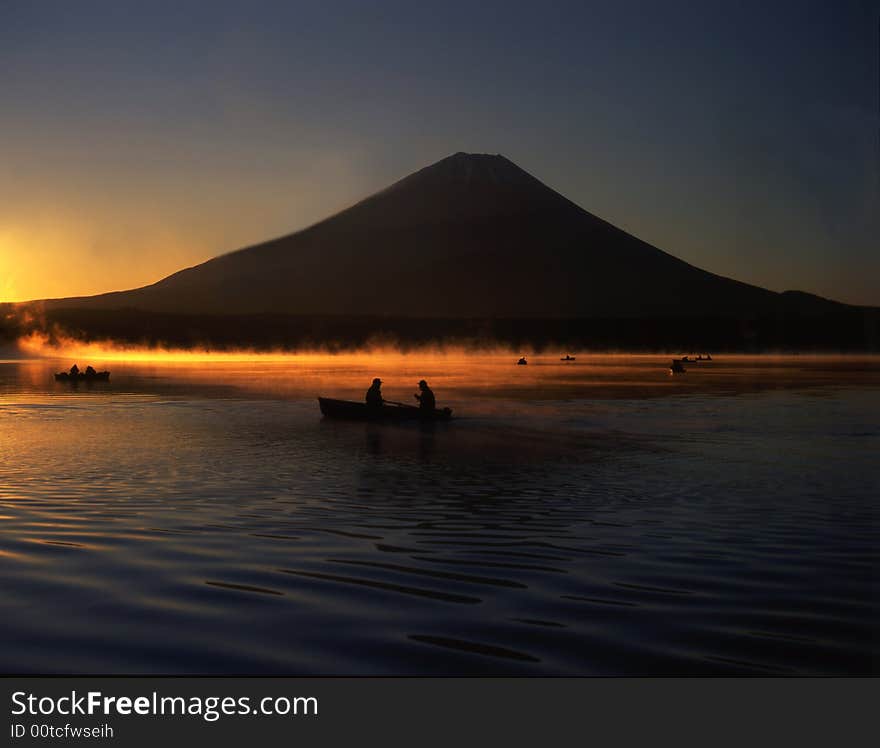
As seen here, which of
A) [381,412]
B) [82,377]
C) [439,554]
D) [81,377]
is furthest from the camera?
[82,377]

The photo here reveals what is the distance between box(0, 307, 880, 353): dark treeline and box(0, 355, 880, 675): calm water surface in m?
152

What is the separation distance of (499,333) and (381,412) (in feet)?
491

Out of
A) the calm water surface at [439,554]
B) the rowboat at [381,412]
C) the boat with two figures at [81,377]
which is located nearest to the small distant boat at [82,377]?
the boat with two figures at [81,377]

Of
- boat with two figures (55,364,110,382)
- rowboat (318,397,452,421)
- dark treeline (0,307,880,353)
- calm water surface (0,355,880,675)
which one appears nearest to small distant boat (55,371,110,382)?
boat with two figures (55,364,110,382)

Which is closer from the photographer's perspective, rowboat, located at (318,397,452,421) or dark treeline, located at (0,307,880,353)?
rowboat, located at (318,397,452,421)

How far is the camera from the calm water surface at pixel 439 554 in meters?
7.12

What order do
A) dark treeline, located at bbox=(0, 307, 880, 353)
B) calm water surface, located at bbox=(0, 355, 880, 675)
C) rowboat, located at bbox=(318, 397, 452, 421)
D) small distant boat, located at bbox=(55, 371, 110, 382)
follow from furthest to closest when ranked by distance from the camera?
dark treeline, located at bbox=(0, 307, 880, 353) < small distant boat, located at bbox=(55, 371, 110, 382) < rowboat, located at bbox=(318, 397, 452, 421) < calm water surface, located at bbox=(0, 355, 880, 675)

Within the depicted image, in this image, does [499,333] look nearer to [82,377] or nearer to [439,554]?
[82,377]

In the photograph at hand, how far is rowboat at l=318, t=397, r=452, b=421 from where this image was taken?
2992 centimetres

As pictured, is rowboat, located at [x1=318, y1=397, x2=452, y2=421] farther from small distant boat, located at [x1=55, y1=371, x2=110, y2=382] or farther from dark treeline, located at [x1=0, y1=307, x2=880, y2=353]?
dark treeline, located at [x1=0, y1=307, x2=880, y2=353]

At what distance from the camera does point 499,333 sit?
588ft

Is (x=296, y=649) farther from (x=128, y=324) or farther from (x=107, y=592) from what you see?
(x=128, y=324)

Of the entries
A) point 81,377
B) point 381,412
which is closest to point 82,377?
point 81,377

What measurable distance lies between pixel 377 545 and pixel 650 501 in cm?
504
